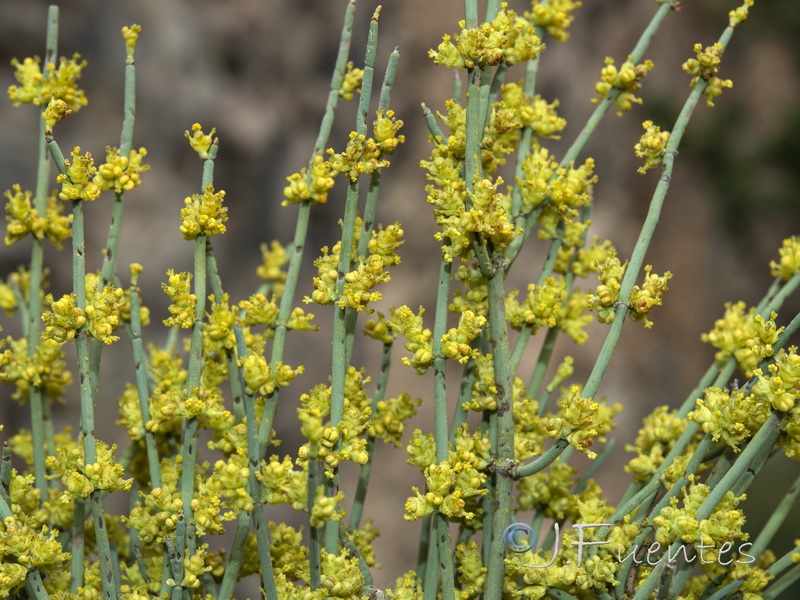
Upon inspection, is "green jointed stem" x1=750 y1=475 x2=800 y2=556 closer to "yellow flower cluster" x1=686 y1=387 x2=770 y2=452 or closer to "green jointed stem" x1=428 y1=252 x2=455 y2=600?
"yellow flower cluster" x1=686 y1=387 x2=770 y2=452

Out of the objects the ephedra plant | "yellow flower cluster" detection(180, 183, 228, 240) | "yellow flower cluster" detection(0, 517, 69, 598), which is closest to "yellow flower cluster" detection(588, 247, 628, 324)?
the ephedra plant

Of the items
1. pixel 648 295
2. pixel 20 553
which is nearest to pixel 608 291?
pixel 648 295

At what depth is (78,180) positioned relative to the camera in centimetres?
46

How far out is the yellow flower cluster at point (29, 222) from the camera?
541mm

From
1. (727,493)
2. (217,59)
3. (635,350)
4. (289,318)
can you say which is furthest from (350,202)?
(635,350)

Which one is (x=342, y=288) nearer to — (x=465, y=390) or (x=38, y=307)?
(x=465, y=390)

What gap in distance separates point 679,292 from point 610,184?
0.48 metres

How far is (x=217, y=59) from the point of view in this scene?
49.2 inches

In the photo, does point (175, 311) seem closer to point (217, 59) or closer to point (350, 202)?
point (350, 202)

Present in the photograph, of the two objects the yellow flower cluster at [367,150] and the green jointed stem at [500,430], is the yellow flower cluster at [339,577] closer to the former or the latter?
the green jointed stem at [500,430]

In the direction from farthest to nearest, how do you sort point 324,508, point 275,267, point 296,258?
point 275,267 → point 296,258 → point 324,508

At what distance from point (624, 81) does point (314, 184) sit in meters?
0.21

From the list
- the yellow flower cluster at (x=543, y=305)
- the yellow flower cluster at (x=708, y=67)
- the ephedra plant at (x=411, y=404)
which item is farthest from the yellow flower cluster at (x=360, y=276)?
the yellow flower cluster at (x=708, y=67)

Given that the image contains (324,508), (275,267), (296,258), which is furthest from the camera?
(275,267)
